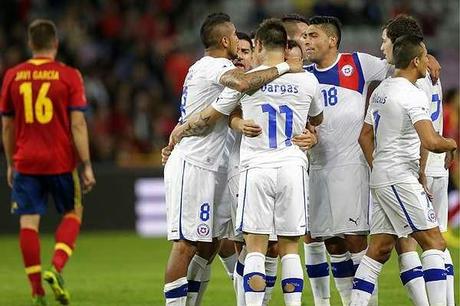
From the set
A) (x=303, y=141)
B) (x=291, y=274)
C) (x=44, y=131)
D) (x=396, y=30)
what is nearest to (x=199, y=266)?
(x=291, y=274)

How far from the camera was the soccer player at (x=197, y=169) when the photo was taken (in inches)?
372

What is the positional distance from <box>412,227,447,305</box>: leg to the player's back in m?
1.14

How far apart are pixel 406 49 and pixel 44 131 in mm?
4255

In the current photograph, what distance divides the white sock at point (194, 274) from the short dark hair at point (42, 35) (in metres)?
3.25

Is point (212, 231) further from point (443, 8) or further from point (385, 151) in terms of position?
point (443, 8)

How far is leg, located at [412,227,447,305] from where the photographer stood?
9.23 metres

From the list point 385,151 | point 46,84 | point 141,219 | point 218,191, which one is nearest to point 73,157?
point 46,84

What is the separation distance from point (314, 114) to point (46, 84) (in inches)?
139

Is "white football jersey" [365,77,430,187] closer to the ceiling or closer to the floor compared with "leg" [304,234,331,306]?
closer to the ceiling

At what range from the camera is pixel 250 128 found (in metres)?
9.16

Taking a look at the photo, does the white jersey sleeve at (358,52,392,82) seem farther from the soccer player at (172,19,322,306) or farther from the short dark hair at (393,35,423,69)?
the soccer player at (172,19,322,306)

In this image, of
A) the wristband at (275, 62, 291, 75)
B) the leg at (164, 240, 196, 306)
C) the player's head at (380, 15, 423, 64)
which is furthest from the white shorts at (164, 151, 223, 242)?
the player's head at (380, 15, 423, 64)

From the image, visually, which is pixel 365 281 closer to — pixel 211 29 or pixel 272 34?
pixel 272 34

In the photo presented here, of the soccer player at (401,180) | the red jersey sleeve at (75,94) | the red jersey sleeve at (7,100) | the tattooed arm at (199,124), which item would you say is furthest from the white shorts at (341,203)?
the red jersey sleeve at (7,100)
